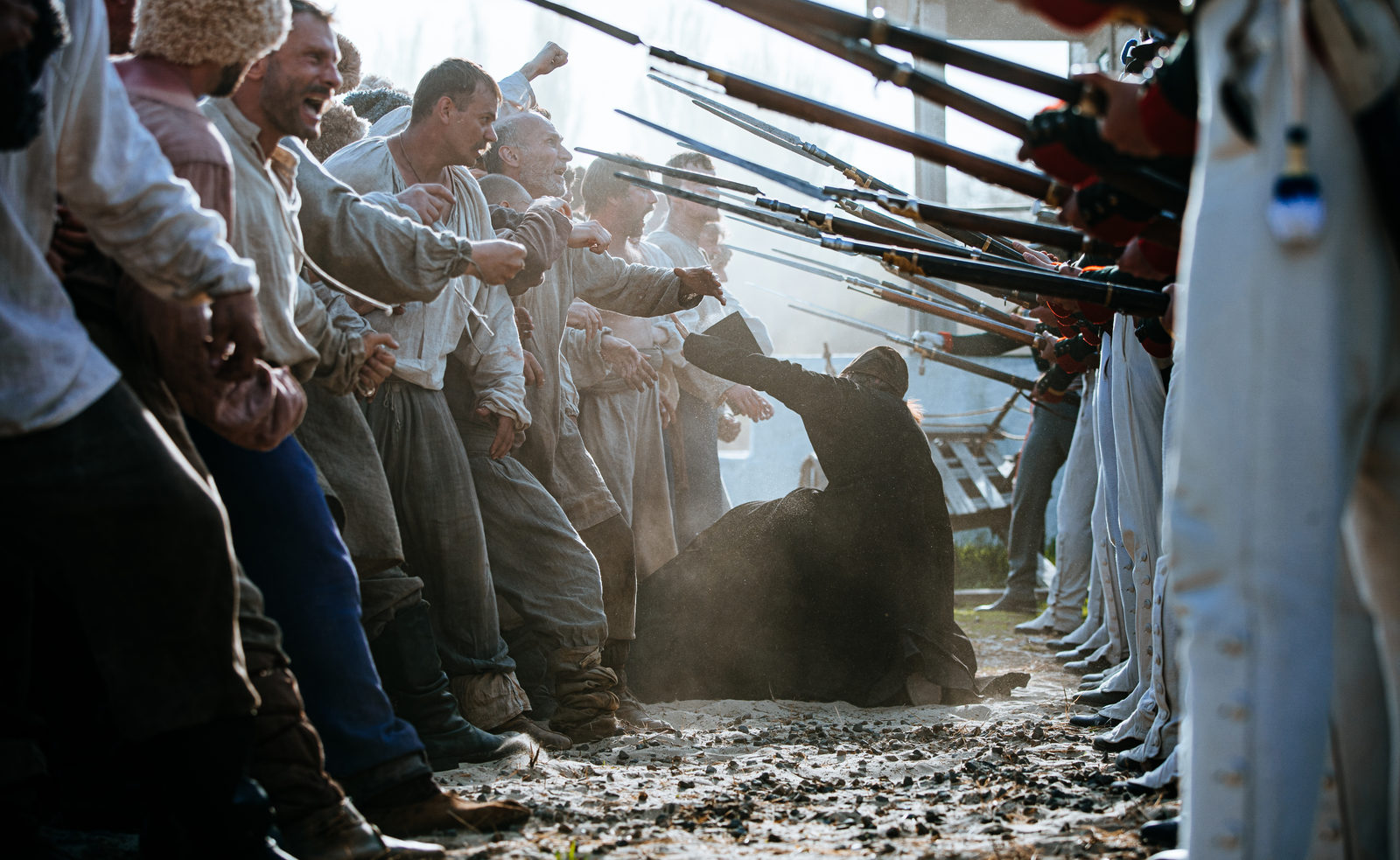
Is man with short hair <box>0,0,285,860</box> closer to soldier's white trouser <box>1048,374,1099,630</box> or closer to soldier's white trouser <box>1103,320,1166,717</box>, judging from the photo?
soldier's white trouser <box>1103,320,1166,717</box>

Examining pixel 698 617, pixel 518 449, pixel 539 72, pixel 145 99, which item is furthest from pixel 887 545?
pixel 145 99

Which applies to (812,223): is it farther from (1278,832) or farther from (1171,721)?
(1278,832)

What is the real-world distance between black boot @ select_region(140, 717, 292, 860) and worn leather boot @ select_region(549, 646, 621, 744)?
212 centimetres

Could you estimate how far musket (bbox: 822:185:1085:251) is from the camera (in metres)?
3.29

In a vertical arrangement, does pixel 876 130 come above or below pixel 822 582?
above

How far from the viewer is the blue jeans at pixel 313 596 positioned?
2736mm

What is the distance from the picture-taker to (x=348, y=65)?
5.06 m

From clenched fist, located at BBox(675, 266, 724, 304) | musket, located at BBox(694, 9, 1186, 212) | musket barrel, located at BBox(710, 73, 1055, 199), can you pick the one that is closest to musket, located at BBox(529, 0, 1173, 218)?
musket barrel, located at BBox(710, 73, 1055, 199)

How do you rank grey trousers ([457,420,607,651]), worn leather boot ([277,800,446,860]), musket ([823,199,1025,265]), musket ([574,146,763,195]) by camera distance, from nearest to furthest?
worn leather boot ([277,800,446,860]), musket ([574,146,763,195]), grey trousers ([457,420,607,651]), musket ([823,199,1025,265])

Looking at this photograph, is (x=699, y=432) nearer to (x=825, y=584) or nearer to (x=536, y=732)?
(x=825, y=584)

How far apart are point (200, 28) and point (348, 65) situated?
2.60m

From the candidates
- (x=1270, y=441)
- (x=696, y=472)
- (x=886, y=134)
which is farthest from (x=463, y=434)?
(x=1270, y=441)

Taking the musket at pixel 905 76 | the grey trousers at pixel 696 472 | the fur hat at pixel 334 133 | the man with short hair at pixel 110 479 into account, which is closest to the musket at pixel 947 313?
the grey trousers at pixel 696 472

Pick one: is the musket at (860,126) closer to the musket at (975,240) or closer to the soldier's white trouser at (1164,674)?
the soldier's white trouser at (1164,674)
